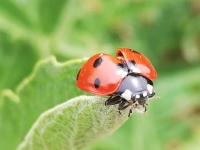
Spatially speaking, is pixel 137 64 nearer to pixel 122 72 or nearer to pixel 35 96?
pixel 122 72

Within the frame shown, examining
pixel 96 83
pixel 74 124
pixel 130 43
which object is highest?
pixel 130 43

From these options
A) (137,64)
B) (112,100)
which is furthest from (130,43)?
(112,100)

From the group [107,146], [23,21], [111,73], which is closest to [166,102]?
[107,146]

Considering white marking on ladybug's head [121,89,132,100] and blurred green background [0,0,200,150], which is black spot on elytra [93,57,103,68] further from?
blurred green background [0,0,200,150]

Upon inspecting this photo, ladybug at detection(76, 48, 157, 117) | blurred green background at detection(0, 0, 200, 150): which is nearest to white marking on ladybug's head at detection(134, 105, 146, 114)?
ladybug at detection(76, 48, 157, 117)

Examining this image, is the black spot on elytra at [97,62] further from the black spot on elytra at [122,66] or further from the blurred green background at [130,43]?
the blurred green background at [130,43]

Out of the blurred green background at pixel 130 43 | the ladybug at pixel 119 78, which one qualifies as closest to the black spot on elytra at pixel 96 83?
the ladybug at pixel 119 78
